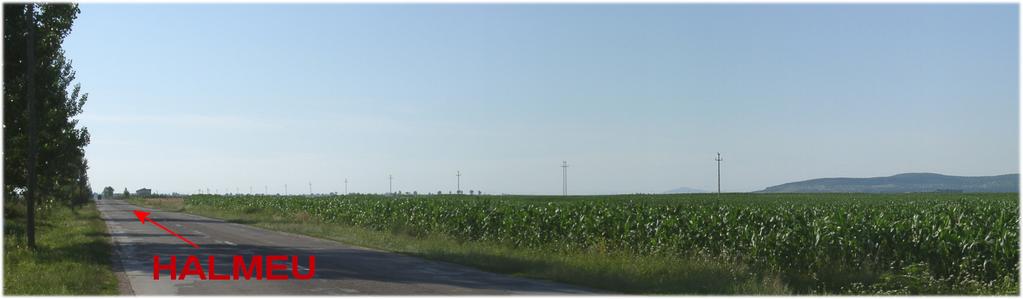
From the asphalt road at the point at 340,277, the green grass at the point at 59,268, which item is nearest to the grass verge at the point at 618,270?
the asphalt road at the point at 340,277

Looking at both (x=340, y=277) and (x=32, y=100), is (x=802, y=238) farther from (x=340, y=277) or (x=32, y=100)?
(x=32, y=100)

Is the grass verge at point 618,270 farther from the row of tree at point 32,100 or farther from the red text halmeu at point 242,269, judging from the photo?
the row of tree at point 32,100

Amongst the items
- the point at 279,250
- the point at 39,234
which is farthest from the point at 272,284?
the point at 39,234

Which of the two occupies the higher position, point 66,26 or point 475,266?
point 66,26

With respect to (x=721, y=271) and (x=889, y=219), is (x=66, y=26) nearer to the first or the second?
(x=721, y=271)

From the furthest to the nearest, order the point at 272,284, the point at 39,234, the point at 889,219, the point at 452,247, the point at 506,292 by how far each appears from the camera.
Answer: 1. the point at 39,234
2. the point at 452,247
3. the point at 889,219
4. the point at 272,284
5. the point at 506,292

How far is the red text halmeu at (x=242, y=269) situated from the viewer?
60.0 feet

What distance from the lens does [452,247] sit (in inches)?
1102

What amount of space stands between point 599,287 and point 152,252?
1550 centimetres

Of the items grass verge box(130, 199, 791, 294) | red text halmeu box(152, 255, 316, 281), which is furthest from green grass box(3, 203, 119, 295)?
grass verge box(130, 199, 791, 294)

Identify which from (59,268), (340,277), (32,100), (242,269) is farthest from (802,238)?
(32,100)

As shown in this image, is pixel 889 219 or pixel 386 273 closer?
pixel 386 273

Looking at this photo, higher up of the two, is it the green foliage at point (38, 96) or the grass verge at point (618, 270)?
the green foliage at point (38, 96)

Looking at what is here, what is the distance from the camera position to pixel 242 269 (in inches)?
802
